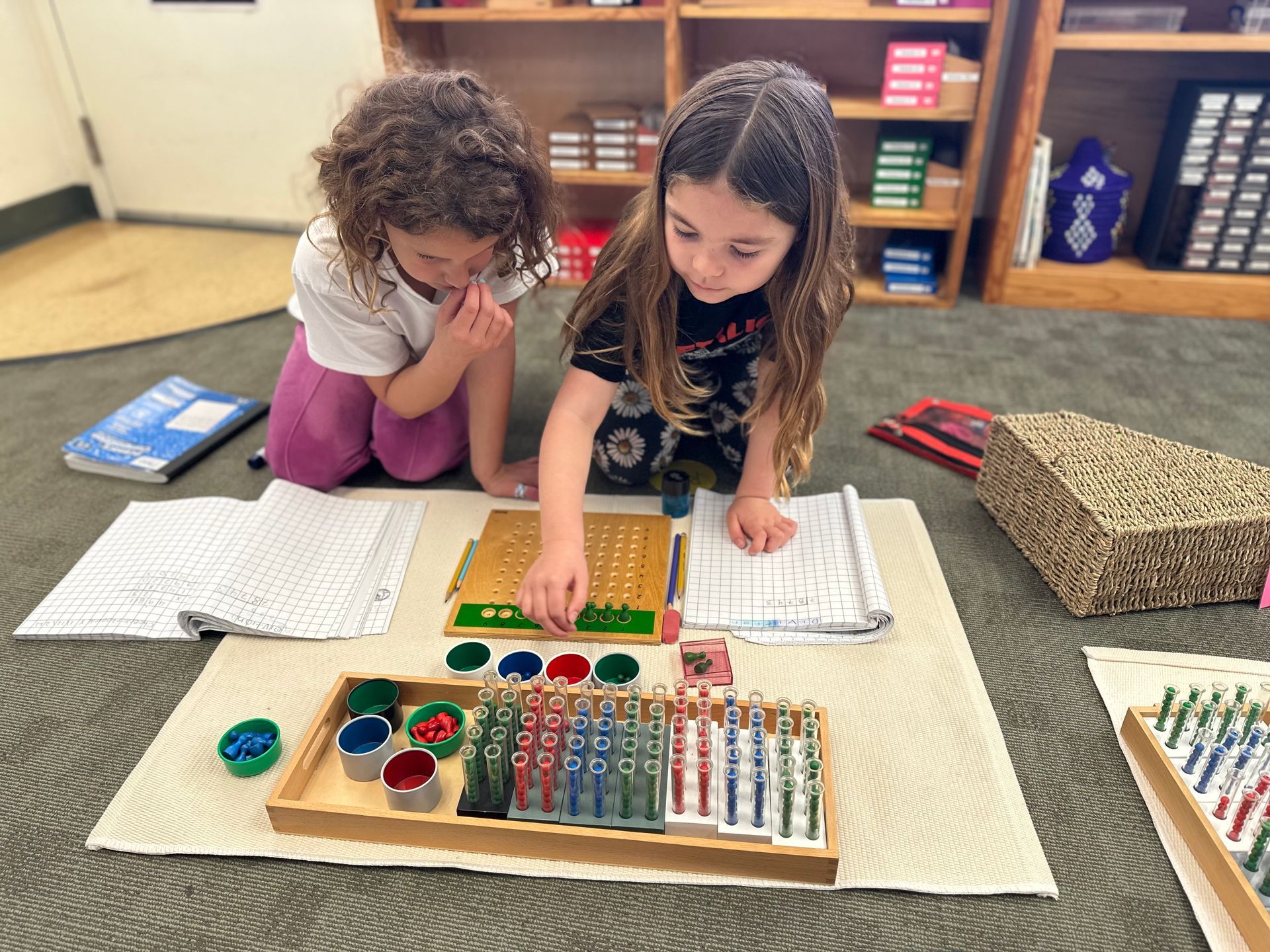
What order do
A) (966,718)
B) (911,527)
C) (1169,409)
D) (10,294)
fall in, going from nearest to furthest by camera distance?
(966,718) < (911,527) < (1169,409) < (10,294)

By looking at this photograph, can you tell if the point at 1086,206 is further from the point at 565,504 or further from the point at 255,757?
the point at 255,757

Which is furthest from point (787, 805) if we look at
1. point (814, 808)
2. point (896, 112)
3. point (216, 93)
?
point (216, 93)

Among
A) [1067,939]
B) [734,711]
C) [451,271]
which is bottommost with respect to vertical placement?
[1067,939]

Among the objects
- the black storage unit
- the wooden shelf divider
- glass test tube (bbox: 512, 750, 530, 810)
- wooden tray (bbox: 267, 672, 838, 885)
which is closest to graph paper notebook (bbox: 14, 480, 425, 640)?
wooden tray (bbox: 267, 672, 838, 885)

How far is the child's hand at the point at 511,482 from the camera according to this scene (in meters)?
1.35

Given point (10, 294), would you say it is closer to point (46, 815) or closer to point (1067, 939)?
point (46, 815)

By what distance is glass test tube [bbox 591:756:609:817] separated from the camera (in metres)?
0.81

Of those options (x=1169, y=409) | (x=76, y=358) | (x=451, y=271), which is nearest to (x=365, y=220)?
(x=451, y=271)

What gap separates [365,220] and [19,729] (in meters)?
0.71

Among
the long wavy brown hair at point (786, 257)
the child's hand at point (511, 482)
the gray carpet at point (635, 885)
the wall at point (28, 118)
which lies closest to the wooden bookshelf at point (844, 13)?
the gray carpet at point (635, 885)

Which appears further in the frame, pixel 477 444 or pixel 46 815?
pixel 477 444

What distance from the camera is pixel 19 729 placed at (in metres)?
1.01

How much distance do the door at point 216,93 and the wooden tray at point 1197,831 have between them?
2.29m

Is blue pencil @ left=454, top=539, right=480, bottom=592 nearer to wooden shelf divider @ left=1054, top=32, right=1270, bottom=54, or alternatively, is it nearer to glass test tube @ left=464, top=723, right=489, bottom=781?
glass test tube @ left=464, top=723, right=489, bottom=781
